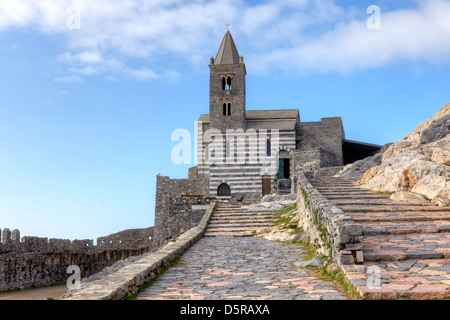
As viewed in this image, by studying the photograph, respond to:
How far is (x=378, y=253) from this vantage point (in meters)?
6.84

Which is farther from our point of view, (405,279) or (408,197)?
(408,197)

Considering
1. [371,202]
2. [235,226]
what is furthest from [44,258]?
[371,202]

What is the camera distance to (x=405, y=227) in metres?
8.96

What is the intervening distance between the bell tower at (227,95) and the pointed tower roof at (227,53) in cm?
9

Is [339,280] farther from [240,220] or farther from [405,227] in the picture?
[240,220]

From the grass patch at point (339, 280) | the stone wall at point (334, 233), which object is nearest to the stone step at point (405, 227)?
the stone wall at point (334, 233)

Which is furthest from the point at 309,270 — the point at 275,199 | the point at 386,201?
the point at 275,199

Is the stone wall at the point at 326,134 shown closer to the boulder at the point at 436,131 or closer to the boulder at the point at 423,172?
the boulder at the point at 436,131

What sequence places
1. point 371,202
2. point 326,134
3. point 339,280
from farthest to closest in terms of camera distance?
point 326,134, point 371,202, point 339,280

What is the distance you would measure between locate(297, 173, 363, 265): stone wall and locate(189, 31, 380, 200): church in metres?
23.6

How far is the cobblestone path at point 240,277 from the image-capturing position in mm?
5410

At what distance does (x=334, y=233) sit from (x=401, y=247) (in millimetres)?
1268
